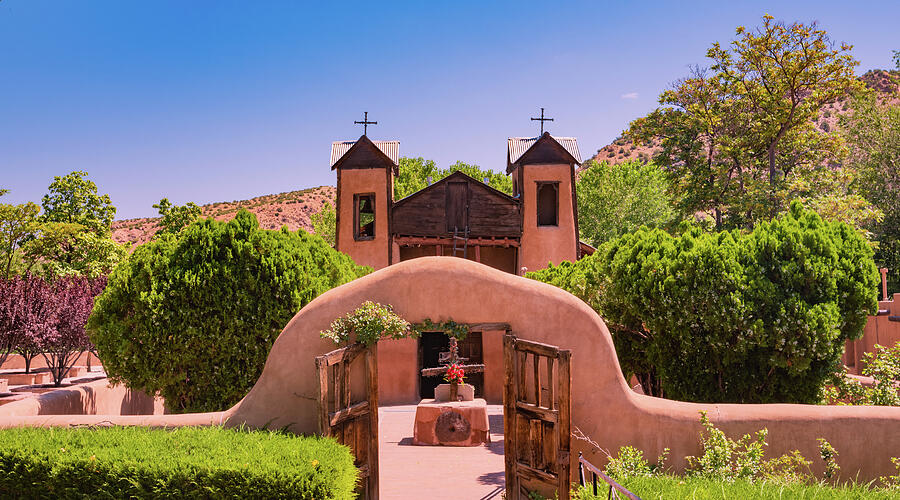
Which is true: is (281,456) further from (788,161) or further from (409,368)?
(788,161)

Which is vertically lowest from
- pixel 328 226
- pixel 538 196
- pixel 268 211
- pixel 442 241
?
pixel 442 241

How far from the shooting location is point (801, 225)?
12531 mm

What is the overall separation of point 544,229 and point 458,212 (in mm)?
3581

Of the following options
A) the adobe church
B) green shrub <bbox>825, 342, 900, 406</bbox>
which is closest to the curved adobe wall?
green shrub <bbox>825, 342, 900, 406</bbox>

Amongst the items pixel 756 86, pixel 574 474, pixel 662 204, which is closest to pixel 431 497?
pixel 574 474

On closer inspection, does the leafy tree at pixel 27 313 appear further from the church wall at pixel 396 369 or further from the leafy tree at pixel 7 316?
the church wall at pixel 396 369

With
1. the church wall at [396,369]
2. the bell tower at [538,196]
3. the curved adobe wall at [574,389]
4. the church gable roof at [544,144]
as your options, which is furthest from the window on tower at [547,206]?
the curved adobe wall at [574,389]

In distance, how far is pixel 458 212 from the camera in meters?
26.9

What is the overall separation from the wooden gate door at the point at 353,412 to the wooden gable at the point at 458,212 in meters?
17.3

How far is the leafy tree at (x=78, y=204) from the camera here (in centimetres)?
3688

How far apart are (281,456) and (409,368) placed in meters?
11.1

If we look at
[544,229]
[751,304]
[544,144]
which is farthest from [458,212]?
[751,304]

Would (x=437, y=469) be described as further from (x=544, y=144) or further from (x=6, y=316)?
(x=544, y=144)

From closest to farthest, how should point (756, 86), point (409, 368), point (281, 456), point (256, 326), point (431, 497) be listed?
point (281, 456)
point (431, 497)
point (256, 326)
point (409, 368)
point (756, 86)
